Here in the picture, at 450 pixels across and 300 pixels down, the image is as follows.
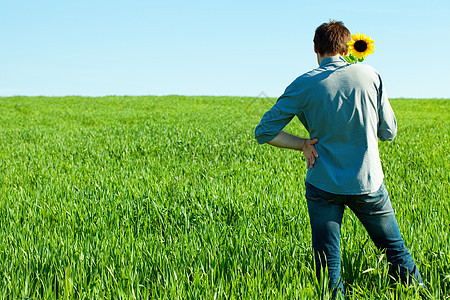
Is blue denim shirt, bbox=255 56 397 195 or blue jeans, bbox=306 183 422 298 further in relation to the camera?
blue jeans, bbox=306 183 422 298

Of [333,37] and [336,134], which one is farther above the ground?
[333,37]

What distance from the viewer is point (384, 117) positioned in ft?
8.11

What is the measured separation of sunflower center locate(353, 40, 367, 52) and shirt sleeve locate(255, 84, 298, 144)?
1.48ft

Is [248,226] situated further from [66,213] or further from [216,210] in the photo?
[66,213]

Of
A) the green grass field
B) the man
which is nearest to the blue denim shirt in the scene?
the man

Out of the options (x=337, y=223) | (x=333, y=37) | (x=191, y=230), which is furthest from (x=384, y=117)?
(x=191, y=230)

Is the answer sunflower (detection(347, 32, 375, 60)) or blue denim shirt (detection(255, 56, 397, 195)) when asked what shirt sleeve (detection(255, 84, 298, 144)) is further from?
sunflower (detection(347, 32, 375, 60))

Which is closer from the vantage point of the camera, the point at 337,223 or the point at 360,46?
the point at 360,46

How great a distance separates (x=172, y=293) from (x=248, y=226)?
54.9 inches

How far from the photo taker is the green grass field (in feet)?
8.29

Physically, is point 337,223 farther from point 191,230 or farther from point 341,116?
point 191,230

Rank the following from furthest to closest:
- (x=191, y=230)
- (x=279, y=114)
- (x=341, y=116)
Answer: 1. (x=191, y=230)
2. (x=279, y=114)
3. (x=341, y=116)

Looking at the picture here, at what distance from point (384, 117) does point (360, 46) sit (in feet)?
1.58

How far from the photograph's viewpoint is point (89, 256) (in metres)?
2.84
